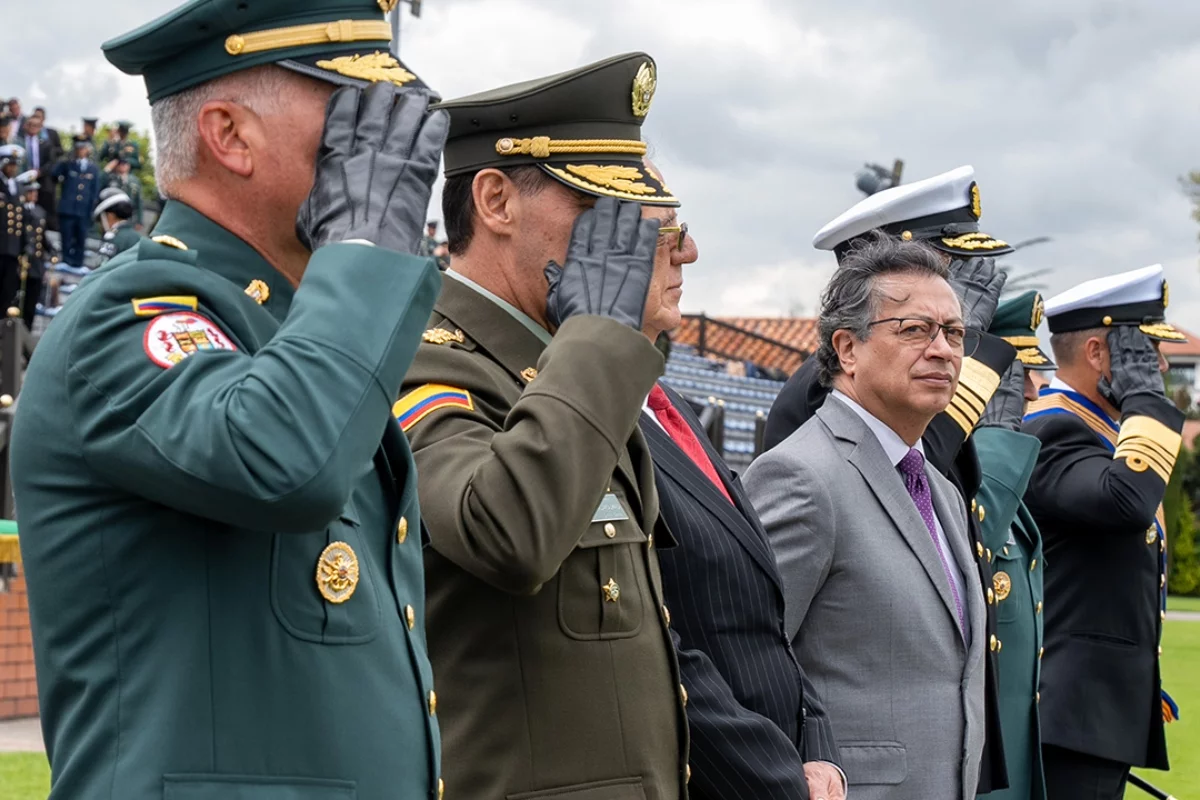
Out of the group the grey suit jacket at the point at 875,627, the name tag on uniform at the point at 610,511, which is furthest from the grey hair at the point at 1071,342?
the name tag on uniform at the point at 610,511

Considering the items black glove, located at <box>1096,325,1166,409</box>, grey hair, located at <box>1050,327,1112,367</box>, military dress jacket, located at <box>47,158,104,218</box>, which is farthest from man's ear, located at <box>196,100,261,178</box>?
military dress jacket, located at <box>47,158,104,218</box>

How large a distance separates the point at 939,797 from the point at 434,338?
1676mm

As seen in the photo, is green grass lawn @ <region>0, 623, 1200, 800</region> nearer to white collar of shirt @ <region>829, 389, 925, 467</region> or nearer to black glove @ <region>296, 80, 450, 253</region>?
white collar of shirt @ <region>829, 389, 925, 467</region>

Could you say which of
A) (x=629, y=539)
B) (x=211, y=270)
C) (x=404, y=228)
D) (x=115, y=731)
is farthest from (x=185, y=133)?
(x=629, y=539)

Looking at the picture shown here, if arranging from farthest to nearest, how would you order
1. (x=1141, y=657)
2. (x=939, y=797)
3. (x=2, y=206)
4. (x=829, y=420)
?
(x=2, y=206)
(x=1141, y=657)
(x=829, y=420)
(x=939, y=797)

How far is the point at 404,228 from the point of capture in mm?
1902

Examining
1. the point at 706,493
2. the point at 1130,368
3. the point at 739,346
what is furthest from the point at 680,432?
the point at 739,346

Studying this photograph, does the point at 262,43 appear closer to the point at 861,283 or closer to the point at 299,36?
the point at 299,36

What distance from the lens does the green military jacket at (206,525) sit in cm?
173

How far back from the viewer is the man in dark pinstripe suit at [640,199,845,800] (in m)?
2.80

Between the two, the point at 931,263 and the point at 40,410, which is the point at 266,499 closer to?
the point at 40,410

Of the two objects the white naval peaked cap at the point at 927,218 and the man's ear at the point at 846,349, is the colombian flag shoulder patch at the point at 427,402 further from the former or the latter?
the white naval peaked cap at the point at 927,218

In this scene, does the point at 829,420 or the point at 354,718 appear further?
the point at 829,420

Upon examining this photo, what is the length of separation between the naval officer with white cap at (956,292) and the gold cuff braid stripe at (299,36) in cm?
236
